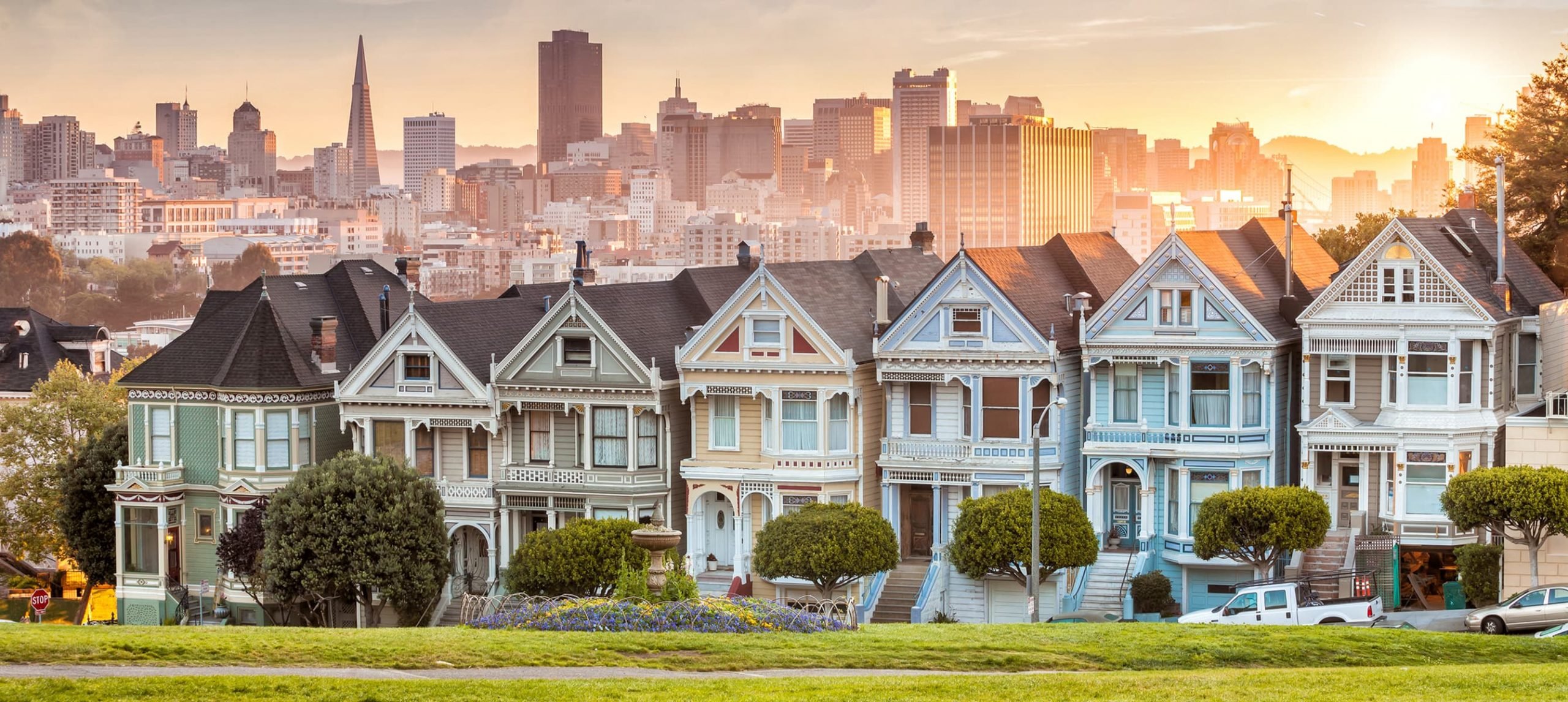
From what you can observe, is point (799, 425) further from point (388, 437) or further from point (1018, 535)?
point (388, 437)

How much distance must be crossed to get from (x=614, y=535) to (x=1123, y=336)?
12159mm

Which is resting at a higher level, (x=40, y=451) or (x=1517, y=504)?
(x=40, y=451)

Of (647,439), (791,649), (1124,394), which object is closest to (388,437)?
(647,439)

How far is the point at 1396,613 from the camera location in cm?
4888

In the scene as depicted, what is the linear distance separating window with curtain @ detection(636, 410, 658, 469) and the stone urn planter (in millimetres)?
11886

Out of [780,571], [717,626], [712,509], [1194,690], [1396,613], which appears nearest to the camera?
[1194,690]

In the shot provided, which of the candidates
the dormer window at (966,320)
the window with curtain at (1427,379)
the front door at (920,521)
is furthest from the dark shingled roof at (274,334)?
the window with curtain at (1427,379)

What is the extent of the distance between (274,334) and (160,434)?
12.7ft

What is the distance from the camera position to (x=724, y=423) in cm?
5538

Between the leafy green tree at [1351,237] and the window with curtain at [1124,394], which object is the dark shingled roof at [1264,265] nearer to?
the window with curtain at [1124,394]

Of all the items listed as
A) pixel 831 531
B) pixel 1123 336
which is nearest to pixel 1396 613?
pixel 1123 336

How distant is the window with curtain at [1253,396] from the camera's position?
2055 inches

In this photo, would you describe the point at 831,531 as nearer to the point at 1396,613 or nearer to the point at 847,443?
the point at 847,443

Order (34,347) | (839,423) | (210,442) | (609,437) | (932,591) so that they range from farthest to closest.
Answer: (34,347)
(210,442)
(609,437)
(839,423)
(932,591)
